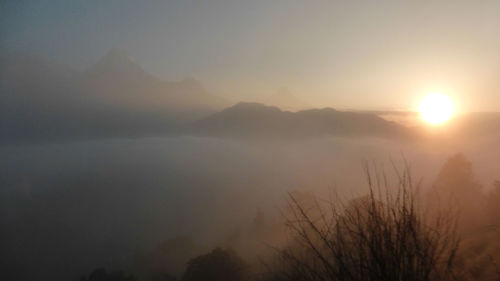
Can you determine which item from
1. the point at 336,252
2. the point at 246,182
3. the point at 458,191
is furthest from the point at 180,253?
the point at 246,182

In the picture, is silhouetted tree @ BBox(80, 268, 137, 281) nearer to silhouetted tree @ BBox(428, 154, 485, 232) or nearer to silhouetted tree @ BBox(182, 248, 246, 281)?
silhouetted tree @ BBox(182, 248, 246, 281)

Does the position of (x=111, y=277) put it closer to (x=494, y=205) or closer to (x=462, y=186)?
(x=494, y=205)

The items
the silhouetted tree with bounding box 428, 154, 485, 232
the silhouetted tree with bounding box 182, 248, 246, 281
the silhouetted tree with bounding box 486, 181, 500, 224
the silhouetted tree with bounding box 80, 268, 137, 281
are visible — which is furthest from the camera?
the silhouetted tree with bounding box 428, 154, 485, 232

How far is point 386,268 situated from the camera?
304 cm

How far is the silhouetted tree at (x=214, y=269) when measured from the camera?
25.1 meters

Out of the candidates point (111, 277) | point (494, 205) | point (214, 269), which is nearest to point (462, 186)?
point (494, 205)

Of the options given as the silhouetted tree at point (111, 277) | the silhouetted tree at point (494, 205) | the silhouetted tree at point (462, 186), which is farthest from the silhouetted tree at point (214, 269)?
the silhouetted tree at point (494, 205)

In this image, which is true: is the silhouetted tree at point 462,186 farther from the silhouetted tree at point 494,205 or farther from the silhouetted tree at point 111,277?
the silhouetted tree at point 111,277

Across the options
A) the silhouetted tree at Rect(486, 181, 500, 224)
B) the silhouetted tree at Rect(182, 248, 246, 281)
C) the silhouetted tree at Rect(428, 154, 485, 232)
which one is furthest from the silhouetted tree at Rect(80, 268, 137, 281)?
the silhouetted tree at Rect(486, 181, 500, 224)

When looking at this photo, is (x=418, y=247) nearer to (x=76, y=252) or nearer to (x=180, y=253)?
(x=180, y=253)

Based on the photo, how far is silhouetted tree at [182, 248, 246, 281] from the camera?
25.1 metres

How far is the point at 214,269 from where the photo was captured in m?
25.6

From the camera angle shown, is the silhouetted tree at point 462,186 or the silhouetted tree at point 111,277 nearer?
the silhouetted tree at point 111,277

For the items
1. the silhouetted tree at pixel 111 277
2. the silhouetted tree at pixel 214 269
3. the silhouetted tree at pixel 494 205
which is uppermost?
the silhouetted tree at pixel 494 205
